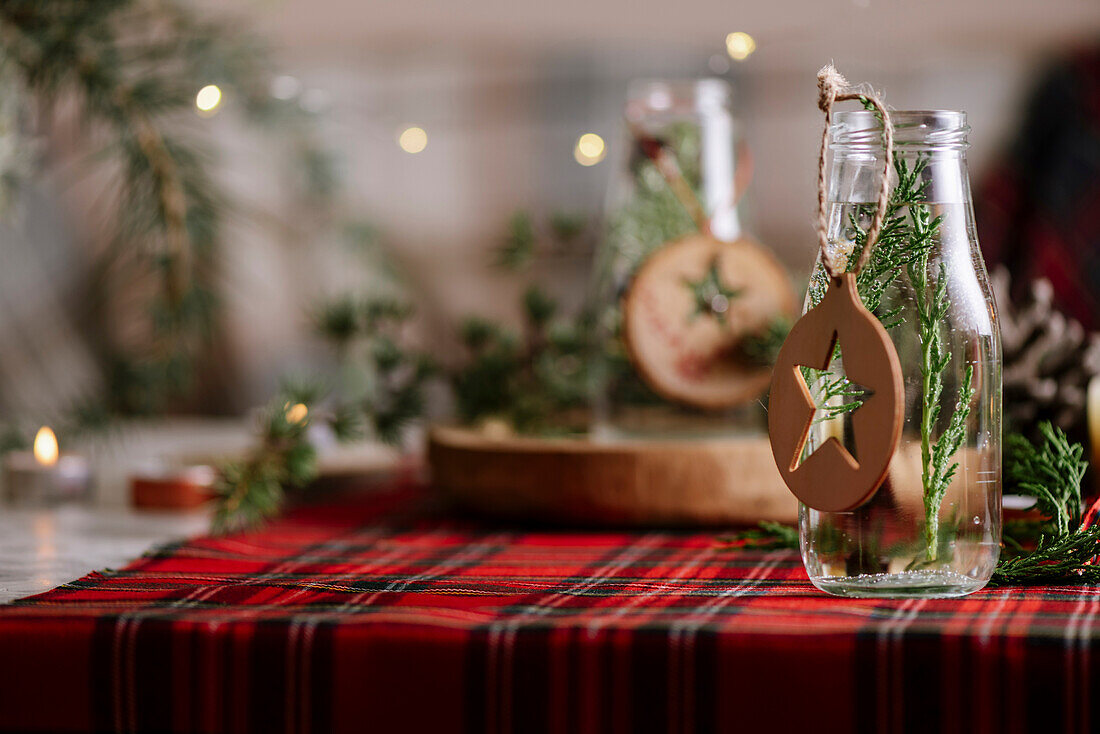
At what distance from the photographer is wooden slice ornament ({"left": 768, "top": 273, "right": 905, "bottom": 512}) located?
39 cm

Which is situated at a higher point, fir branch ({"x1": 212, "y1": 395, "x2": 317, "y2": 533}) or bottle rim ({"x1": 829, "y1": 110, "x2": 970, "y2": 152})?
bottle rim ({"x1": 829, "y1": 110, "x2": 970, "y2": 152})

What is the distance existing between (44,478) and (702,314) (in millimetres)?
472

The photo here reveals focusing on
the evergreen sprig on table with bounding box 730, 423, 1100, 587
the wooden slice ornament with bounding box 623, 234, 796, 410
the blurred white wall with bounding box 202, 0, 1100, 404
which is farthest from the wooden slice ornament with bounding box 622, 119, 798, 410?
the blurred white wall with bounding box 202, 0, 1100, 404

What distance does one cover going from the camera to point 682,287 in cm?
65

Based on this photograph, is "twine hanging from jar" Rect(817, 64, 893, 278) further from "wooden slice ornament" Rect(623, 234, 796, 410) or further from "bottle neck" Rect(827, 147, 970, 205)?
"wooden slice ornament" Rect(623, 234, 796, 410)

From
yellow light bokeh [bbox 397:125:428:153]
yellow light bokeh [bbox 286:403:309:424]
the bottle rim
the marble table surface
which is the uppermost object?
yellow light bokeh [bbox 397:125:428:153]

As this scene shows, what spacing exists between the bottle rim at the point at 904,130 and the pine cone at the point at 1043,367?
0.23 meters

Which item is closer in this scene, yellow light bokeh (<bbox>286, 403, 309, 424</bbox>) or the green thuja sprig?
the green thuja sprig

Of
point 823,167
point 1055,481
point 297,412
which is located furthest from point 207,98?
point 1055,481

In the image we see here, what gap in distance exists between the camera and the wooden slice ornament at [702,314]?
2.11 feet

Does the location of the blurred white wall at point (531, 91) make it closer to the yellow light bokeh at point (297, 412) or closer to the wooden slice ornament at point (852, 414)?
the yellow light bokeh at point (297, 412)

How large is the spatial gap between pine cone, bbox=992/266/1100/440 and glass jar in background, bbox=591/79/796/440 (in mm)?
144

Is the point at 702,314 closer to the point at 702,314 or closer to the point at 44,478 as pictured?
the point at 702,314

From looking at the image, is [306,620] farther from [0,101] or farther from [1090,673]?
[0,101]
